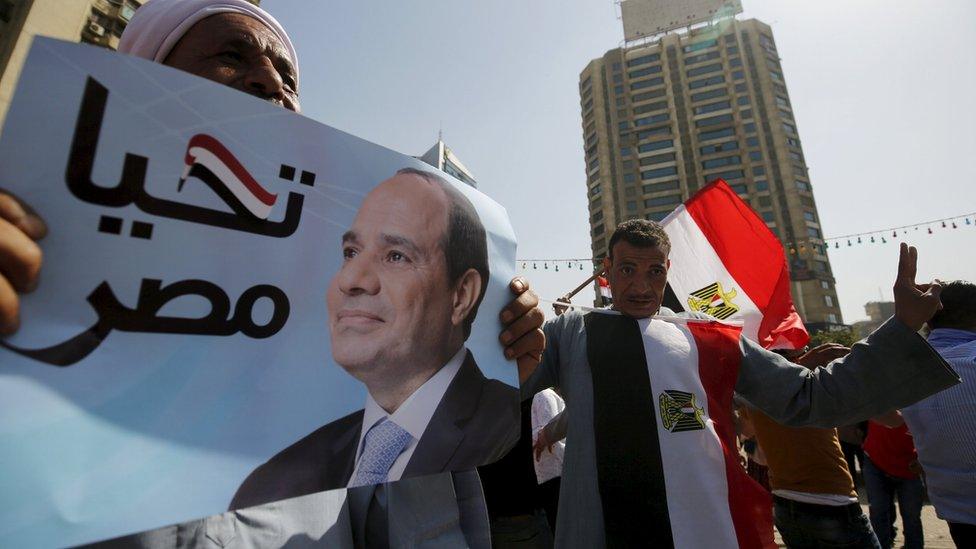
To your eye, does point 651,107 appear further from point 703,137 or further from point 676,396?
point 676,396

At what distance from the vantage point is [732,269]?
125 inches

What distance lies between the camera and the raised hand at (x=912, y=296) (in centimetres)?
145

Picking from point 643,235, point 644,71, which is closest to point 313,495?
point 643,235

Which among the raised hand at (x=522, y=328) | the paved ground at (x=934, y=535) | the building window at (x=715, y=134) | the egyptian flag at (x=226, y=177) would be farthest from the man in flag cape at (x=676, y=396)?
the building window at (x=715, y=134)

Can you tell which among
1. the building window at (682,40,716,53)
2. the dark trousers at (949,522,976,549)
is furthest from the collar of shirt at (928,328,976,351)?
the building window at (682,40,716,53)

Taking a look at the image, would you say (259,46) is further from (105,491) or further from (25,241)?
(105,491)

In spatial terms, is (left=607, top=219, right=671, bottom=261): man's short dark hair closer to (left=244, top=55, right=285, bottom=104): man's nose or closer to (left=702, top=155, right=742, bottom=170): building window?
(left=244, top=55, right=285, bottom=104): man's nose

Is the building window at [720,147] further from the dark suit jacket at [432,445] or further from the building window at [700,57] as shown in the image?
the dark suit jacket at [432,445]

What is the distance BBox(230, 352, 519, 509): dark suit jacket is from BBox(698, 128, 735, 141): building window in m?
57.9

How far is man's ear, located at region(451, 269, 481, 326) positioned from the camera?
1.05 metres

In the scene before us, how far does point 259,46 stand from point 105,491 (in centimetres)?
110

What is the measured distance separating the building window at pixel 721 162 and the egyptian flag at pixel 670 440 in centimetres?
5567

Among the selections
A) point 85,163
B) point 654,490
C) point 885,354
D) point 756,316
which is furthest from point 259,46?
point 756,316

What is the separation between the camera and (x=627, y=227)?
2.02 meters
